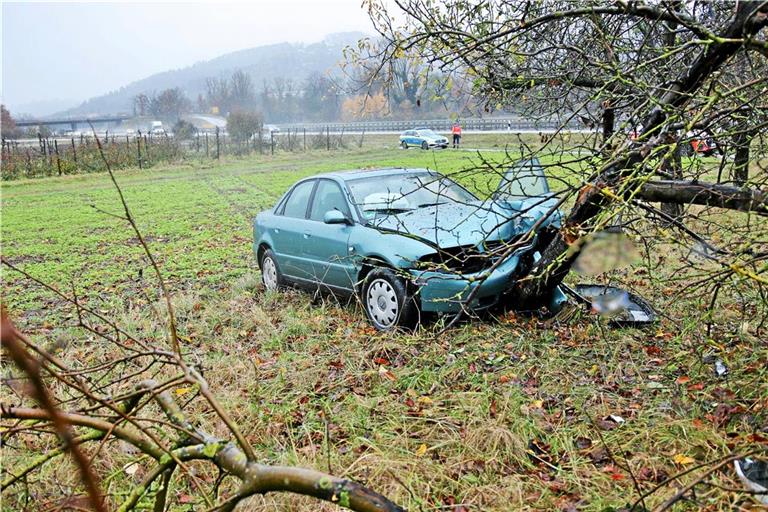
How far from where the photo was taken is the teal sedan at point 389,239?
5.94m

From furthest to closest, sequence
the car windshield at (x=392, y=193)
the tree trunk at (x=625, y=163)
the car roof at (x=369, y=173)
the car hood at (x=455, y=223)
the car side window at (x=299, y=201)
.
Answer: the car side window at (x=299, y=201)
the car roof at (x=369, y=173)
the car windshield at (x=392, y=193)
the car hood at (x=455, y=223)
the tree trunk at (x=625, y=163)

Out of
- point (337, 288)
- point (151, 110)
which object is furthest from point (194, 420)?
point (151, 110)

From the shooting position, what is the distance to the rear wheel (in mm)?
7804

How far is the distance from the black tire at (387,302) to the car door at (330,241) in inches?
13.8

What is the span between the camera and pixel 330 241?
6.92 m

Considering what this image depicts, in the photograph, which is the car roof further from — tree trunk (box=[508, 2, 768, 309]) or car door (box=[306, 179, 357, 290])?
tree trunk (box=[508, 2, 768, 309])

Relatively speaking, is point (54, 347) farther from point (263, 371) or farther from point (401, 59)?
point (401, 59)

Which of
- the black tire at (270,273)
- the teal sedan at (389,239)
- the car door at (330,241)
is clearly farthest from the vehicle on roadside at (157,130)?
the car door at (330,241)

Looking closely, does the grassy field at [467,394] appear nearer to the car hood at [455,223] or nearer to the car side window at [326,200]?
the car hood at [455,223]

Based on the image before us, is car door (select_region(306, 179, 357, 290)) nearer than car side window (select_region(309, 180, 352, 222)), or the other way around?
car door (select_region(306, 179, 357, 290))

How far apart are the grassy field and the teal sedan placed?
11.9 inches

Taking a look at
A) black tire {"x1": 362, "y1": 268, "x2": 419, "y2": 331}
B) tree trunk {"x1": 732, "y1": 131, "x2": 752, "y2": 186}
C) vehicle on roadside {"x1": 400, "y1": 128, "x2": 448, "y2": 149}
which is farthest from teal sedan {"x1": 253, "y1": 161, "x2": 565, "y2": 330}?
vehicle on roadside {"x1": 400, "y1": 128, "x2": 448, "y2": 149}

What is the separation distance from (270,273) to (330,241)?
4.74 feet

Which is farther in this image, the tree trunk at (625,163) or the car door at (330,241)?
the car door at (330,241)
